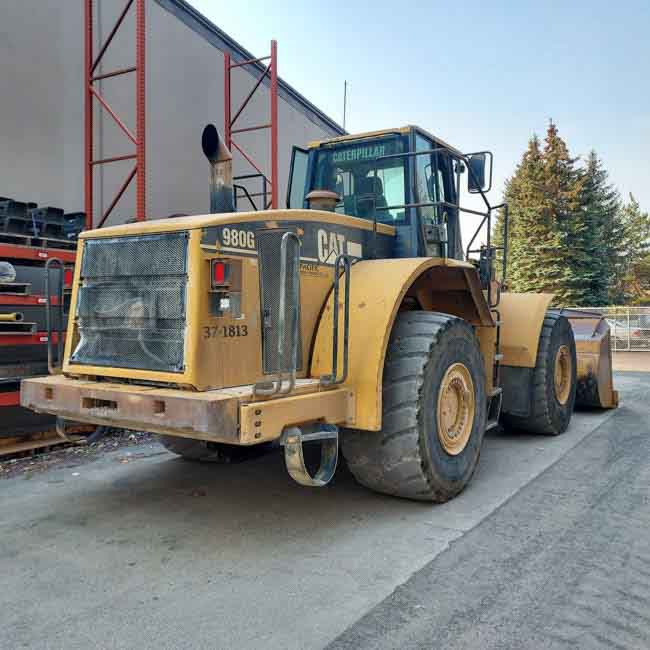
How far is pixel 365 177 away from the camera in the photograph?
18.7 feet

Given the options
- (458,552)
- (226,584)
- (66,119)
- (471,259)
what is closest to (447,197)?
(471,259)

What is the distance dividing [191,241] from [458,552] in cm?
240

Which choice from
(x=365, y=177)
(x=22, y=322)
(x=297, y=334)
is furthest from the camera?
(x=22, y=322)

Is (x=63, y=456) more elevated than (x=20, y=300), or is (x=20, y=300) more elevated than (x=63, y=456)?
(x=20, y=300)

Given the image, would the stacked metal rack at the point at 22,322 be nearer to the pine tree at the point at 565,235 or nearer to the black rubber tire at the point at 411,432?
the black rubber tire at the point at 411,432

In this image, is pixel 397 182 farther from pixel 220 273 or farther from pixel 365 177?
pixel 220 273

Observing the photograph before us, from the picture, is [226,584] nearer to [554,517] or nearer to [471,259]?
[554,517]

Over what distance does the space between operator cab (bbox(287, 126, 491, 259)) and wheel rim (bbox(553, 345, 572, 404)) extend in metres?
2.20

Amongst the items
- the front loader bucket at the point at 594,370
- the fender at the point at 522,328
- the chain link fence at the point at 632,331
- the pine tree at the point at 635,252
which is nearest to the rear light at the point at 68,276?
the fender at the point at 522,328

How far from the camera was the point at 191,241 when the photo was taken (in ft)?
12.4

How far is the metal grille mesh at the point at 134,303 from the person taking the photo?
385 centimetres

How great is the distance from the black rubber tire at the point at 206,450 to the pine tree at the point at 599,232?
94.3 ft

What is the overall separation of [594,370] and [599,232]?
86.4 feet

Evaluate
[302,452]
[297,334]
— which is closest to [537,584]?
[302,452]
